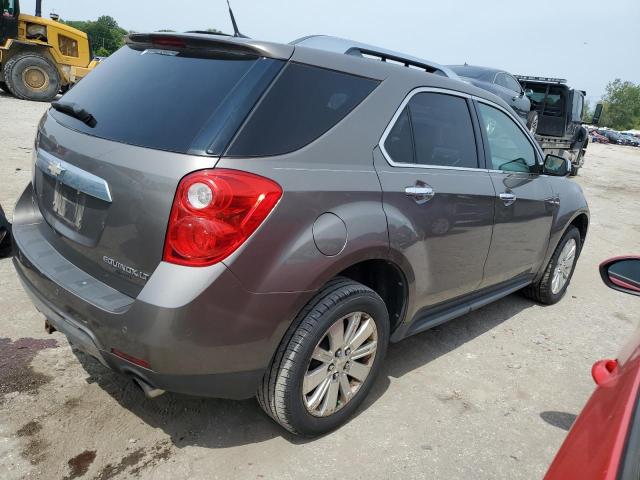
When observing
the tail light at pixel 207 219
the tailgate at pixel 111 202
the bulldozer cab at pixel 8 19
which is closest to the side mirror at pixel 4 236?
the tailgate at pixel 111 202

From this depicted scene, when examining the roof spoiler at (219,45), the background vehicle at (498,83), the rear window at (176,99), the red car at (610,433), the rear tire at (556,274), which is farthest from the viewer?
the background vehicle at (498,83)

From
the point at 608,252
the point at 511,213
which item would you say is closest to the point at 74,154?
the point at 511,213

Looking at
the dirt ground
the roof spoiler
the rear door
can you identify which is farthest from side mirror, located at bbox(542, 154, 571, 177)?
the roof spoiler

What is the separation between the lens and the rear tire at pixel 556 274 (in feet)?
15.0

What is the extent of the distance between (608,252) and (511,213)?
15.1 feet

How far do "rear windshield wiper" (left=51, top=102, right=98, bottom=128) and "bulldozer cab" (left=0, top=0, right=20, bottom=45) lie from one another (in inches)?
619

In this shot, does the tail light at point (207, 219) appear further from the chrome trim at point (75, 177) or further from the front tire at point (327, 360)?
the front tire at point (327, 360)

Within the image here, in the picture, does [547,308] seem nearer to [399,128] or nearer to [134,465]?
[399,128]

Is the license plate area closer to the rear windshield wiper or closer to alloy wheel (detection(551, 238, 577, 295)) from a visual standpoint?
the rear windshield wiper

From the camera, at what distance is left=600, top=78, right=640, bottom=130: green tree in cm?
10256

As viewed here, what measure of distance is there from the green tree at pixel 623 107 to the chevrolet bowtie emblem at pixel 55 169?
117 metres

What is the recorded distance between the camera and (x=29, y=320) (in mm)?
3426

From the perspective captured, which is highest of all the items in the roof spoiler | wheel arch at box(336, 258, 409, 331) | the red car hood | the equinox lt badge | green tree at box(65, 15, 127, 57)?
green tree at box(65, 15, 127, 57)

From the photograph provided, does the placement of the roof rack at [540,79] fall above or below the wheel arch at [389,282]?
above
